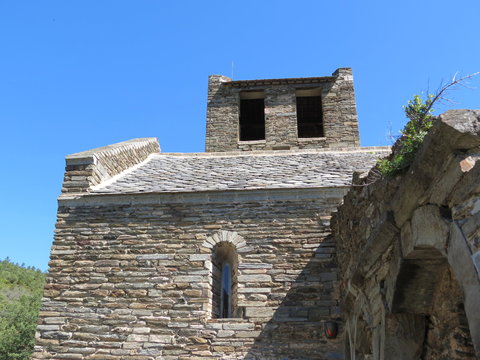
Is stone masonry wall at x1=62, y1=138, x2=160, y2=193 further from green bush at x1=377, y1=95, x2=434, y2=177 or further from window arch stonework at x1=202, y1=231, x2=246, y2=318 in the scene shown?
green bush at x1=377, y1=95, x2=434, y2=177

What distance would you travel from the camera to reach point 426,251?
3.05 meters

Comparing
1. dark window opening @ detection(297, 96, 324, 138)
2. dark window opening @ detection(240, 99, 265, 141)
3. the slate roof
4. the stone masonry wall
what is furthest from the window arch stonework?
dark window opening @ detection(297, 96, 324, 138)

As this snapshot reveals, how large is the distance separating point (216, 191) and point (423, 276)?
513cm

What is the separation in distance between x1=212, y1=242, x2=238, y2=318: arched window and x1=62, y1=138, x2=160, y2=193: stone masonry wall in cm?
294

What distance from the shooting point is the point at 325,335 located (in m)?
6.71

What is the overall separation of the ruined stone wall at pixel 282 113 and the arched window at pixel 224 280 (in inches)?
225

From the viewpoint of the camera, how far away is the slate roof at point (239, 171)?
8.45 m

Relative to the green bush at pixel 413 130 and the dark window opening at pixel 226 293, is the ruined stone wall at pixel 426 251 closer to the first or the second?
the green bush at pixel 413 130

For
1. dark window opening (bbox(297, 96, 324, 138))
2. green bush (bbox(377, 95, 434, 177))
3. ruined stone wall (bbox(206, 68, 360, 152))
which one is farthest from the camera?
dark window opening (bbox(297, 96, 324, 138))

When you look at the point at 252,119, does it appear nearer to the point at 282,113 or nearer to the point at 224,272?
the point at 282,113

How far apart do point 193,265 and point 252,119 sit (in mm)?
8405

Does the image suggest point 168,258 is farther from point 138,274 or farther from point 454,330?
point 454,330

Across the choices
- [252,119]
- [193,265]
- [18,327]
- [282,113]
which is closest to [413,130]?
[193,265]

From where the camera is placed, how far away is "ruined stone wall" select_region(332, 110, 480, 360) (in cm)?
237
